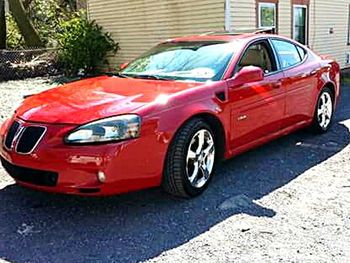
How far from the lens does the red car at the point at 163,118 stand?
10.8 ft

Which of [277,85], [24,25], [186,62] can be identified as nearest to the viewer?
[186,62]

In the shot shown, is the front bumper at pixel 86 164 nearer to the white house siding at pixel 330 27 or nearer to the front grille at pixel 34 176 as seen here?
the front grille at pixel 34 176

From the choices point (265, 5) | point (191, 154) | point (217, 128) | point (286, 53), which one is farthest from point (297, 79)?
point (265, 5)

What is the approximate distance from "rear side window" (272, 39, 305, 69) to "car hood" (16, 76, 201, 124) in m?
1.58

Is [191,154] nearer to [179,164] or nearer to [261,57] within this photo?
[179,164]

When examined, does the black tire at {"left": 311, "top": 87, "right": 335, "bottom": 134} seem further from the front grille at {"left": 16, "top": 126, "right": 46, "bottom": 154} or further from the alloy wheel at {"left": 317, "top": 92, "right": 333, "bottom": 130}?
the front grille at {"left": 16, "top": 126, "right": 46, "bottom": 154}

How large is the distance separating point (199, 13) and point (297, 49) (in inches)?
236

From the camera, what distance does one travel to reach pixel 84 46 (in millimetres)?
13922

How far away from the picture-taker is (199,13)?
11188 millimetres

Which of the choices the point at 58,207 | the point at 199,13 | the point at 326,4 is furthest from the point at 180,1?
the point at 58,207

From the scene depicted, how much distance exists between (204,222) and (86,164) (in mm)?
1020

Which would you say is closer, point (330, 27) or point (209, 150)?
point (209, 150)

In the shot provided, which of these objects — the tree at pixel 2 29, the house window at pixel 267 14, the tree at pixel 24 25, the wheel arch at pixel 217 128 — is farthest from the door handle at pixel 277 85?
the tree at pixel 2 29

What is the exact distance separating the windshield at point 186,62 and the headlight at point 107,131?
1.07 meters
